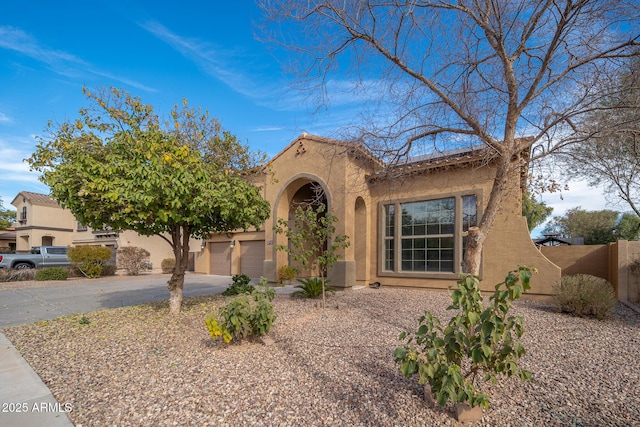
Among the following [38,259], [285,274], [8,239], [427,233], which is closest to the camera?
[427,233]

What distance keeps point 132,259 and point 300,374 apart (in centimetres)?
1838

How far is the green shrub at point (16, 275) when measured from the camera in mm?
14509

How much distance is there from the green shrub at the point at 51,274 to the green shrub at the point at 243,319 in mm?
14856

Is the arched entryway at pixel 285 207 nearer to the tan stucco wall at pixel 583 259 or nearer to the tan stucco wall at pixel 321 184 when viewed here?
the tan stucco wall at pixel 321 184

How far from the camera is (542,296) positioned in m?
9.06

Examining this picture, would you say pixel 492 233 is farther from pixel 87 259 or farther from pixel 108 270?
pixel 108 270

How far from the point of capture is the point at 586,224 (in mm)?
30234

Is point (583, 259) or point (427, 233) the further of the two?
point (583, 259)

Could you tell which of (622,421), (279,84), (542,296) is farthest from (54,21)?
(542,296)

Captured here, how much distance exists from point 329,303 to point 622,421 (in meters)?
A: 6.24

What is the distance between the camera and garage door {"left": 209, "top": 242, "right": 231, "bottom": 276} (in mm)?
17766

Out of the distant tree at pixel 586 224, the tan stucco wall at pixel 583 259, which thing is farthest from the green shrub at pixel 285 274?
the distant tree at pixel 586 224

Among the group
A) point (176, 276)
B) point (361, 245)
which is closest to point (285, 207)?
point (361, 245)

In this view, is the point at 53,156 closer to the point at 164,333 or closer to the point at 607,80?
the point at 164,333
